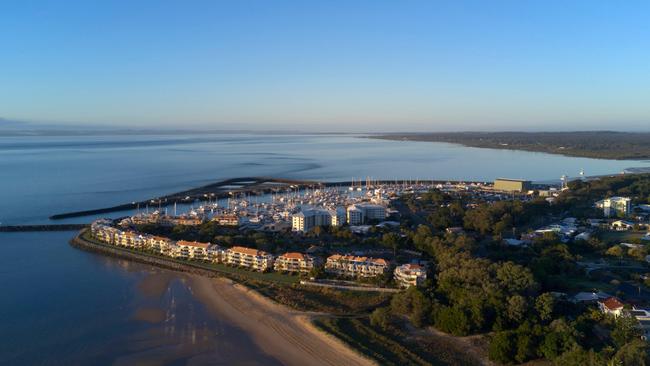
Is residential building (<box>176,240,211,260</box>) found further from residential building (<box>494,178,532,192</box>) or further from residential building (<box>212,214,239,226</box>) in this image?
residential building (<box>494,178,532,192</box>)

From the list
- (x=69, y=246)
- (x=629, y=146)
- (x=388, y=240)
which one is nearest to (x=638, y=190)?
(x=388, y=240)

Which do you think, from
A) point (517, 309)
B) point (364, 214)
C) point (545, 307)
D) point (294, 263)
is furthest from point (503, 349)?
point (364, 214)

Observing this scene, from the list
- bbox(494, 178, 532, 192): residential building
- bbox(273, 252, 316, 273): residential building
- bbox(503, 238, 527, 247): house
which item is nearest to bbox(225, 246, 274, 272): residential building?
bbox(273, 252, 316, 273): residential building

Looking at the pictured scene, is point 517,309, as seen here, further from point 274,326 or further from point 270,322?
point 270,322

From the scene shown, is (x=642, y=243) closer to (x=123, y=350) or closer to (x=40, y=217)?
(x=123, y=350)

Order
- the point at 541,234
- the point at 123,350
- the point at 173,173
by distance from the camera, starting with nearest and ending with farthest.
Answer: the point at 123,350, the point at 541,234, the point at 173,173

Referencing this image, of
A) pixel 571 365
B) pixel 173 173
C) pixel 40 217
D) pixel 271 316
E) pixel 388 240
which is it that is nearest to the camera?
pixel 571 365
